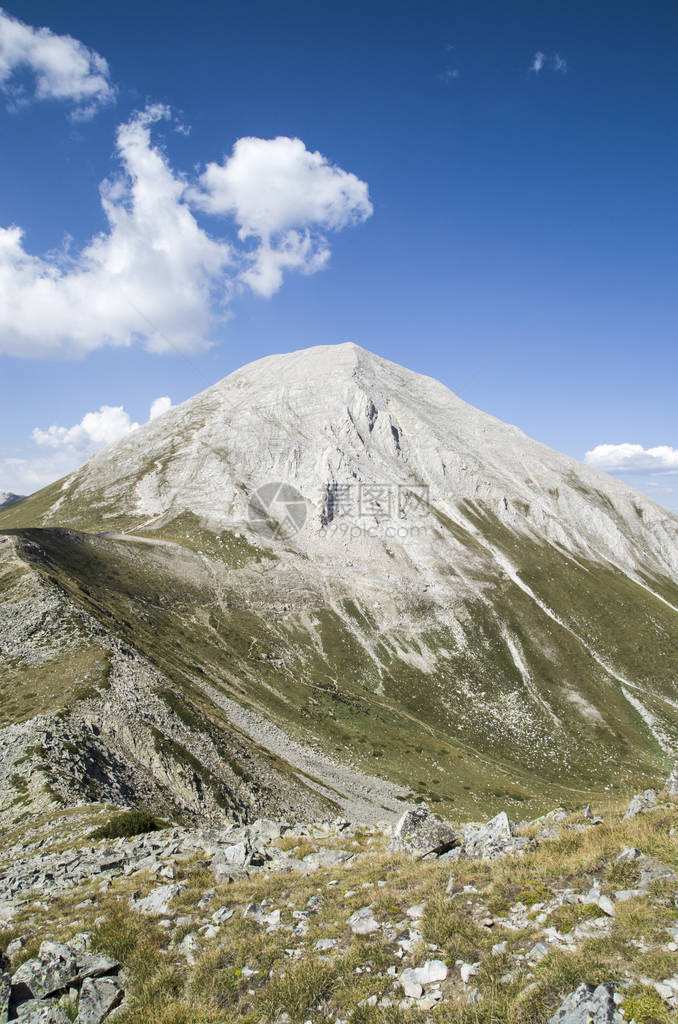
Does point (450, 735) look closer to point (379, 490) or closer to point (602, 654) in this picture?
point (602, 654)

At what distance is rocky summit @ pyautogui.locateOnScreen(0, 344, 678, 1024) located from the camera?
10.5m

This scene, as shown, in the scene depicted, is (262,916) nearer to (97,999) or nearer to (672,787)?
(97,999)

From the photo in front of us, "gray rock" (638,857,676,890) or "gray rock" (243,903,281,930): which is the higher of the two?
"gray rock" (638,857,676,890)

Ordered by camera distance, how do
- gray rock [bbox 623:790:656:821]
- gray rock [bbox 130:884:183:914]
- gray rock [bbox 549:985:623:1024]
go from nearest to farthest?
1. gray rock [bbox 549:985:623:1024]
2. gray rock [bbox 130:884:183:914]
3. gray rock [bbox 623:790:656:821]

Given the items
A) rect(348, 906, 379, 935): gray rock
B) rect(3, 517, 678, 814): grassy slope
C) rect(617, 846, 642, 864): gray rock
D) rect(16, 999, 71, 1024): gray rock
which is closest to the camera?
rect(16, 999, 71, 1024): gray rock

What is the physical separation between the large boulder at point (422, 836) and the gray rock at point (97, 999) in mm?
11770

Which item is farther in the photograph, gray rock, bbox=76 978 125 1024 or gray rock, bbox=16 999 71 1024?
gray rock, bbox=76 978 125 1024

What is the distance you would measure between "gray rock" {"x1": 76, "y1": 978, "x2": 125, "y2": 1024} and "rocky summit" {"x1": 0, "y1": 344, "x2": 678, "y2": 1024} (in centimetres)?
6

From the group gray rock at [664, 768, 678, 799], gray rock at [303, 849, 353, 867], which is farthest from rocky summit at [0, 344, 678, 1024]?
gray rock at [664, 768, 678, 799]

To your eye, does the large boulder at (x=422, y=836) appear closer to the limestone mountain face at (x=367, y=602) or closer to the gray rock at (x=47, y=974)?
the gray rock at (x=47, y=974)

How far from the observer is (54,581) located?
64.2 meters

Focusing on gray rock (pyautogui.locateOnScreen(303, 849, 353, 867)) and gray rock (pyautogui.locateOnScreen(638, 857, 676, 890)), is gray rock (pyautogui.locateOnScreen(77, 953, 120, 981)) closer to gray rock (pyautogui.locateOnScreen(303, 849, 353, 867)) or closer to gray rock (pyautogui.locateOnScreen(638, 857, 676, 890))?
gray rock (pyautogui.locateOnScreen(303, 849, 353, 867))

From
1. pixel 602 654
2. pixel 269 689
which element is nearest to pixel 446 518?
pixel 602 654

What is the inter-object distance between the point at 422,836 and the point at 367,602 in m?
104
